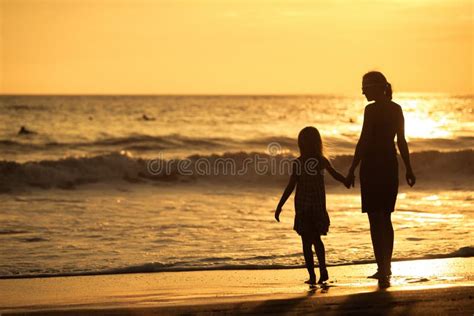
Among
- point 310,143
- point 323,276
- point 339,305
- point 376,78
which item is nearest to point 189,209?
point 323,276

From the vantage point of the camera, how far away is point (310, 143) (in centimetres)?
720

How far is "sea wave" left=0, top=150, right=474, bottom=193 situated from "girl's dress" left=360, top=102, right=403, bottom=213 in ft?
44.0

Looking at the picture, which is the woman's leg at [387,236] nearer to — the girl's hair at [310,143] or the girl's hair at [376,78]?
the girl's hair at [310,143]

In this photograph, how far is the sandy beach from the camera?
5.89 meters

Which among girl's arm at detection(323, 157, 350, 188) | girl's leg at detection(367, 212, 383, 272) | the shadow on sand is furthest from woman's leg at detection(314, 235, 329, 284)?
the shadow on sand

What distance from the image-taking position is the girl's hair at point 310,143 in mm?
7180

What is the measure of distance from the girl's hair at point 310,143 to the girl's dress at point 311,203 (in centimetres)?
6

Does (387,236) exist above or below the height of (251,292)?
above

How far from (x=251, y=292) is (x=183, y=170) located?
16.9m

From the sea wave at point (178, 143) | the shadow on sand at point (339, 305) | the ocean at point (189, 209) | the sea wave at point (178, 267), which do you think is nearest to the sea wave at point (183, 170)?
the ocean at point (189, 209)

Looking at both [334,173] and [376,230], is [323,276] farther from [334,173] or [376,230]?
[334,173]

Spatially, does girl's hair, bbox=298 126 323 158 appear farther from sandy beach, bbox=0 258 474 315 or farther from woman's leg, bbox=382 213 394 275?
sandy beach, bbox=0 258 474 315

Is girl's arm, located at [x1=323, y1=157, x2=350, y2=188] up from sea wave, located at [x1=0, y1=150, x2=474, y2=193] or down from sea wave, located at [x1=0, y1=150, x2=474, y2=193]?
up

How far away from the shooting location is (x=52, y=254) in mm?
9633
